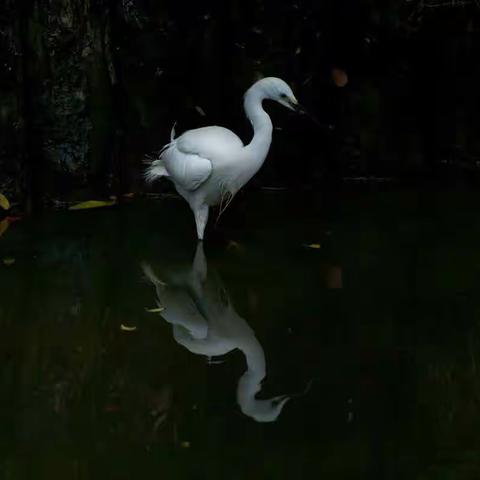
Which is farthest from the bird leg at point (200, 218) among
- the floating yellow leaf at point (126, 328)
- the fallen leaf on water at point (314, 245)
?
the floating yellow leaf at point (126, 328)

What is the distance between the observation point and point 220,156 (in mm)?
7219

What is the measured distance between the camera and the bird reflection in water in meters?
4.82

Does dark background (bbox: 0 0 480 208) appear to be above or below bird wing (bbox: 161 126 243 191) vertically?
above

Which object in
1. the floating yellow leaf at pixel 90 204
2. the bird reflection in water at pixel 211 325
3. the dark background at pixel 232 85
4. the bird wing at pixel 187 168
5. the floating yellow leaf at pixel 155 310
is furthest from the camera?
the floating yellow leaf at pixel 90 204

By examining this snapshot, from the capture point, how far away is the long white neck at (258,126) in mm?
7352

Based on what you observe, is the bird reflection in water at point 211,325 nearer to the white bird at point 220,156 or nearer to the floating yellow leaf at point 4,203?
the white bird at point 220,156

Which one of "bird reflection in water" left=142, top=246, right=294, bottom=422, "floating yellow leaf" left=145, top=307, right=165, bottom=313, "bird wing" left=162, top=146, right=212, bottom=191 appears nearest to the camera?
"bird reflection in water" left=142, top=246, right=294, bottom=422

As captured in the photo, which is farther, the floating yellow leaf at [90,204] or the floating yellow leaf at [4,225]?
the floating yellow leaf at [90,204]

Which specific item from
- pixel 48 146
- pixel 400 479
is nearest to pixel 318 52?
pixel 48 146

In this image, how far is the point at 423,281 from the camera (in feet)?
21.3

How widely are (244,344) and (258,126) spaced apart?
222 cm

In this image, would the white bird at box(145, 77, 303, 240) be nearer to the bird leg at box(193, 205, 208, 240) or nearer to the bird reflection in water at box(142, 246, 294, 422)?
the bird leg at box(193, 205, 208, 240)

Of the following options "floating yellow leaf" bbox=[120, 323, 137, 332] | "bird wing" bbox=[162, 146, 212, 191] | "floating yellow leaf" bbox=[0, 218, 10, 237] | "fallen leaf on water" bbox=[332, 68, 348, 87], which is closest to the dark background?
"fallen leaf on water" bbox=[332, 68, 348, 87]

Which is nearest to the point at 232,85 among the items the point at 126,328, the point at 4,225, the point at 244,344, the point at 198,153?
the point at 198,153
